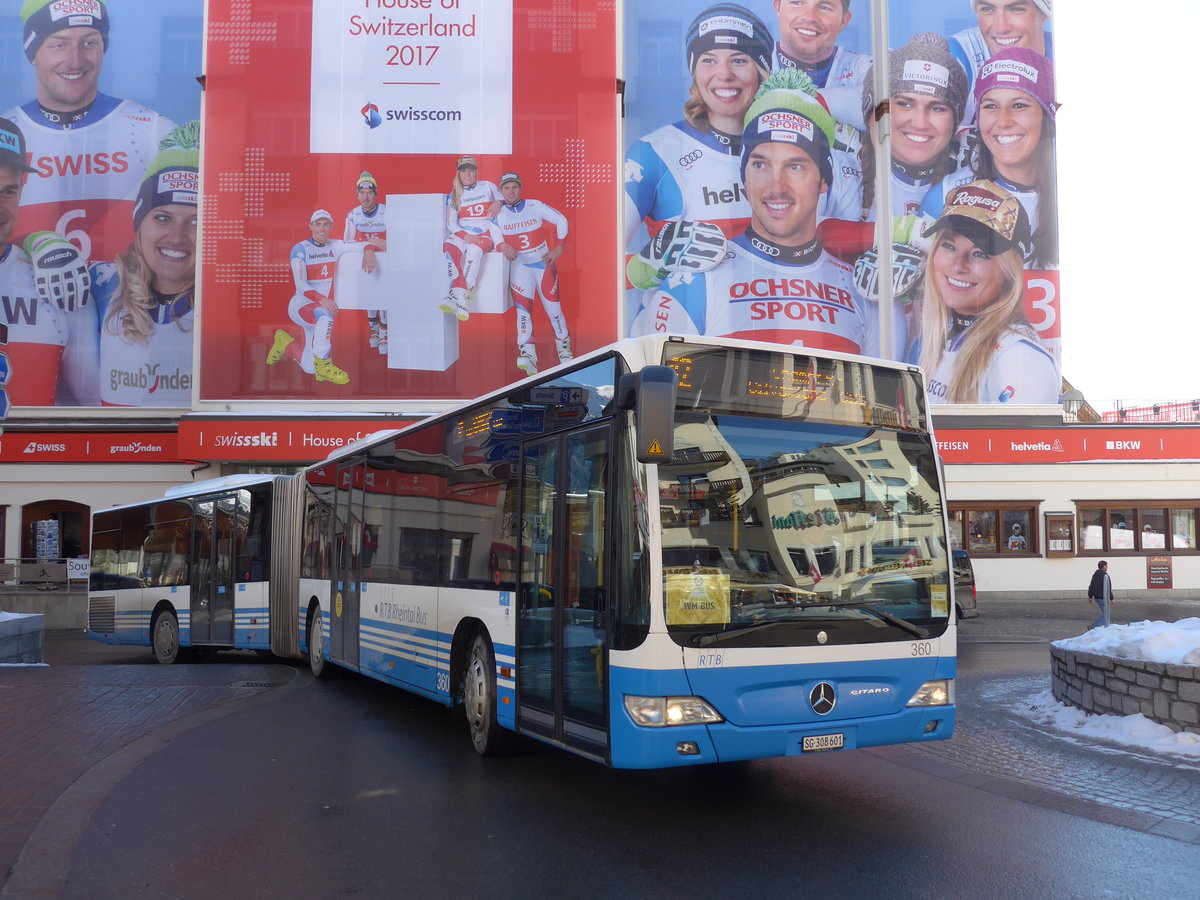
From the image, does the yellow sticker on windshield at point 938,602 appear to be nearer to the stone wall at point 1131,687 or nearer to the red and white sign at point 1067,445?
the stone wall at point 1131,687

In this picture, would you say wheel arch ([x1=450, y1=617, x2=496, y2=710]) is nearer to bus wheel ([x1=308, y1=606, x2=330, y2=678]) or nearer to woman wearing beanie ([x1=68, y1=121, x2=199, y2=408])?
bus wheel ([x1=308, y1=606, x2=330, y2=678])

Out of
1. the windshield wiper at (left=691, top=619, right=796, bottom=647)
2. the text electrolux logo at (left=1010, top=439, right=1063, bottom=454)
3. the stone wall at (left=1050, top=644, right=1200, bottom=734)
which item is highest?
the text electrolux logo at (left=1010, top=439, right=1063, bottom=454)

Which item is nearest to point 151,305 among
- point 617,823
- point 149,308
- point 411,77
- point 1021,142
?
point 149,308

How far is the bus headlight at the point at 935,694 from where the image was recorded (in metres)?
6.55

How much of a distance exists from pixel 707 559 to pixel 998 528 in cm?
2481

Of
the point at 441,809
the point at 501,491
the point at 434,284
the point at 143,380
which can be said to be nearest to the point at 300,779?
the point at 441,809

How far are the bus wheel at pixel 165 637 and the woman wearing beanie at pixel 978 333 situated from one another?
66.4 ft

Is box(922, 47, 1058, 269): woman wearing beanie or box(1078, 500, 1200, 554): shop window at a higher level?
box(922, 47, 1058, 269): woman wearing beanie

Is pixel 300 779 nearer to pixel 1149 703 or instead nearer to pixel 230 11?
pixel 1149 703

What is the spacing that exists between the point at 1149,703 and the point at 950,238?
22452 mm

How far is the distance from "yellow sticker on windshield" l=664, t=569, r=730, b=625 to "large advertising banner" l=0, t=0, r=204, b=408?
24.8 m

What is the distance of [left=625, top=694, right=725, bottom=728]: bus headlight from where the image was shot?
586 centimetres

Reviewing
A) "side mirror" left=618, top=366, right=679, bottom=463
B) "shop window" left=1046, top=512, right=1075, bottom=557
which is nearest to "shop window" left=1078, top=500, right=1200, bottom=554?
"shop window" left=1046, top=512, right=1075, bottom=557

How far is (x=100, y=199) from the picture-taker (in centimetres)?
2836
